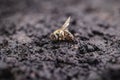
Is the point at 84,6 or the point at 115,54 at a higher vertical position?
the point at 84,6

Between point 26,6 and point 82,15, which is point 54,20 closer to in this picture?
point 82,15

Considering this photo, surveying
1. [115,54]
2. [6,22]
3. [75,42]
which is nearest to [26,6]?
[6,22]

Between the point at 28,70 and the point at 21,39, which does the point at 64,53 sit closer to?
the point at 28,70

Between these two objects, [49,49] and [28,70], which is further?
[49,49]

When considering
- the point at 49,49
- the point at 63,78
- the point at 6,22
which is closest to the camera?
the point at 63,78

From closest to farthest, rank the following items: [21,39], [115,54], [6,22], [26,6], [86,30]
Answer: [115,54] < [21,39] < [86,30] < [6,22] < [26,6]

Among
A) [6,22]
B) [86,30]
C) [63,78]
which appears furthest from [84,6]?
[63,78]

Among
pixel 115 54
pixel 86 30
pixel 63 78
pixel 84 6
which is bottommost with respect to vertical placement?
pixel 63 78
